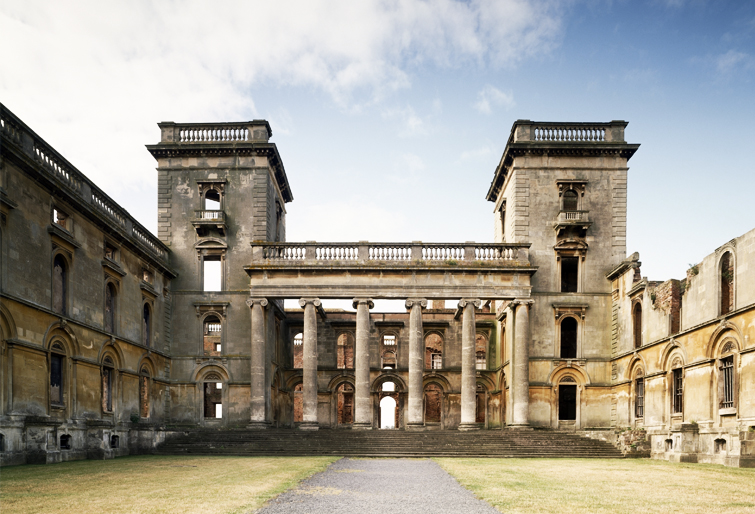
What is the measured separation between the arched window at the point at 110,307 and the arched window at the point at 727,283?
23807 mm

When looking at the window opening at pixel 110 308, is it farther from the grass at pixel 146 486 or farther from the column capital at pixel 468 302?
the column capital at pixel 468 302

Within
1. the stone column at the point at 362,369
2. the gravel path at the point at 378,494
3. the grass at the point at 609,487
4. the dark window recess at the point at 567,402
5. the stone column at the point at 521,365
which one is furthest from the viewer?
the dark window recess at the point at 567,402

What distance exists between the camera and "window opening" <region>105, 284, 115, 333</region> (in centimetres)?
2611

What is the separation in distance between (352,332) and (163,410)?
43.6ft

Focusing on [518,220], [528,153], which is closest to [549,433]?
[518,220]

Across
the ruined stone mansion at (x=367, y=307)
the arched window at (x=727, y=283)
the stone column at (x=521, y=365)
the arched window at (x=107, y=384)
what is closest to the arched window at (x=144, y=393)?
the ruined stone mansion at (x=367, y=307)

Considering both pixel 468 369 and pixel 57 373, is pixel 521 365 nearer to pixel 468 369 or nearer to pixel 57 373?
pixel 468 369

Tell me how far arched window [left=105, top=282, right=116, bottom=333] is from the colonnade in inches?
274

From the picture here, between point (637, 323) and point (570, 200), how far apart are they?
7.99m

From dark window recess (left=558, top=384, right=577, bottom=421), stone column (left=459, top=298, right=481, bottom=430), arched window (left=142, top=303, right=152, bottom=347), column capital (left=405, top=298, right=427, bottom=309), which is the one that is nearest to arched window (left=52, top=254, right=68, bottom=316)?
arched window (left=142, top=303, right=152, bottom=347)

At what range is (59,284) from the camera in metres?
22.6

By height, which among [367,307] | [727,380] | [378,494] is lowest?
[378,494]

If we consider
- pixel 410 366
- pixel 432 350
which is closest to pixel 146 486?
pixel 410 366

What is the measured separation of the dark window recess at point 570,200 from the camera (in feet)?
113
